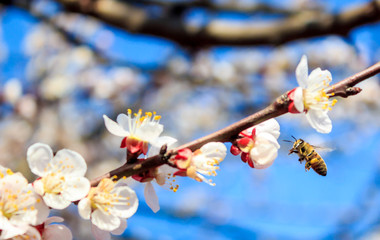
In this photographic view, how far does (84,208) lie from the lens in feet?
3.13

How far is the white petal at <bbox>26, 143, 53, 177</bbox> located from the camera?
93 cm

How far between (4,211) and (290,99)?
69 centimetres

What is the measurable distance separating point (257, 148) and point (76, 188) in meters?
0.44

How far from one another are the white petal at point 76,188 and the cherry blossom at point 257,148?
14.1 inches

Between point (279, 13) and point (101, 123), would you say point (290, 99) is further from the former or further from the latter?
point (101, 123)

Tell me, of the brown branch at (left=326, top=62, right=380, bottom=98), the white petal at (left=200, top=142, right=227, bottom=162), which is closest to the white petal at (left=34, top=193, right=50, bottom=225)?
the white petal at (left=200, top=142, right=227, bottom=162)

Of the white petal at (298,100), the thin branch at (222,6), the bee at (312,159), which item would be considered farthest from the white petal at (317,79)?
the thin branch at (222,6)

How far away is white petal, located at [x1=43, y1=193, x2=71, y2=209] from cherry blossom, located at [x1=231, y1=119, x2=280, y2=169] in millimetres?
410

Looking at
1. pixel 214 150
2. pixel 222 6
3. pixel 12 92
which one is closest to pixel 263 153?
pixel 214 150

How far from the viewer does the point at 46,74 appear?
182 inches

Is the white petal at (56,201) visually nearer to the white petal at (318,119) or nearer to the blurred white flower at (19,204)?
the blurred white flower at (19,204)

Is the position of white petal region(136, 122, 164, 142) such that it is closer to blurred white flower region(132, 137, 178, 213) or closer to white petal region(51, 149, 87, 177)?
blurred white flower region(132, 137, 178, 213)

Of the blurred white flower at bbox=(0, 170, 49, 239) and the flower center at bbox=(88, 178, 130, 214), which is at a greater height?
the flower center at bbox=(88, 178, 130, 214)

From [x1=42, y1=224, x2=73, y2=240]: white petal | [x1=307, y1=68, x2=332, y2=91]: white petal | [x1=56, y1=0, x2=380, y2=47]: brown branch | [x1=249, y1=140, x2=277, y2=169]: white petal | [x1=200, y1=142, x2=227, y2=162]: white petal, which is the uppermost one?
[x1=56, y1=0, x2=380, y2=47]: brown branch
